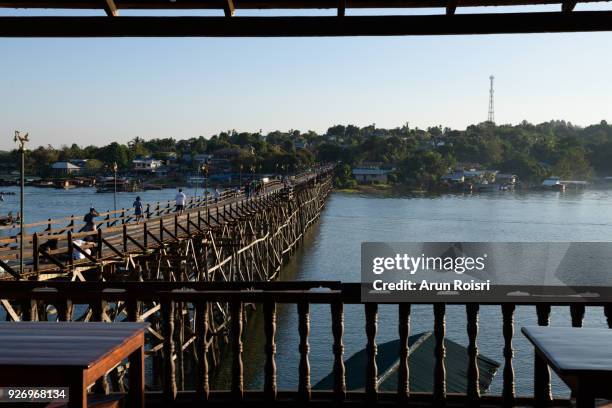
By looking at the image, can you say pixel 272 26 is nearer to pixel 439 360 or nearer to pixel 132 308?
pixel 132 308

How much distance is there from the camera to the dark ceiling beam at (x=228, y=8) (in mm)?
4830

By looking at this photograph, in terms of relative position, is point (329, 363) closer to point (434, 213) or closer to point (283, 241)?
point (283, 241)

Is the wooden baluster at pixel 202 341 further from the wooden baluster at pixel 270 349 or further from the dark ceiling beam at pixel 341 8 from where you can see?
the dark ceiling beam at pixel 341 8

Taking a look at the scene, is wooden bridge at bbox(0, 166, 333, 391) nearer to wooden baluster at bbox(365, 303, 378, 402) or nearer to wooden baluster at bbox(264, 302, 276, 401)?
wooden baluster at bbox(264, 302, 276, 401)

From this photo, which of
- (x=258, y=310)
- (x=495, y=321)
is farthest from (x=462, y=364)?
(x=258, y=310)

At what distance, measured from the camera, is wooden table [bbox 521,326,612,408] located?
2988 millimetres

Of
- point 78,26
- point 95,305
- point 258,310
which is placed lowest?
point 258,310

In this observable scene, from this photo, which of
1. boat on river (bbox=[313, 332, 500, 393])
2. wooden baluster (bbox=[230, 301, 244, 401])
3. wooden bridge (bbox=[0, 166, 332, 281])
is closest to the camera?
wooden baluster (bbox=[230, 301, 244, 401])

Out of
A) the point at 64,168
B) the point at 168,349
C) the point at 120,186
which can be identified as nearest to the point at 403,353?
the point at 168,349

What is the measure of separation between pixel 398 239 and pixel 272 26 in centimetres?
4796

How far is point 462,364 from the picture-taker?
11.0m

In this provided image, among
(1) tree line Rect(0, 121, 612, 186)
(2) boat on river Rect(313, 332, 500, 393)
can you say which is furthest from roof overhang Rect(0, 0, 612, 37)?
(1) tree line Rect(0, 121, 612, 186)

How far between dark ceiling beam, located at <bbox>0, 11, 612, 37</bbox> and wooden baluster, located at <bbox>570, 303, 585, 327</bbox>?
2.09 m

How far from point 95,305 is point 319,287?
64.3 inches
